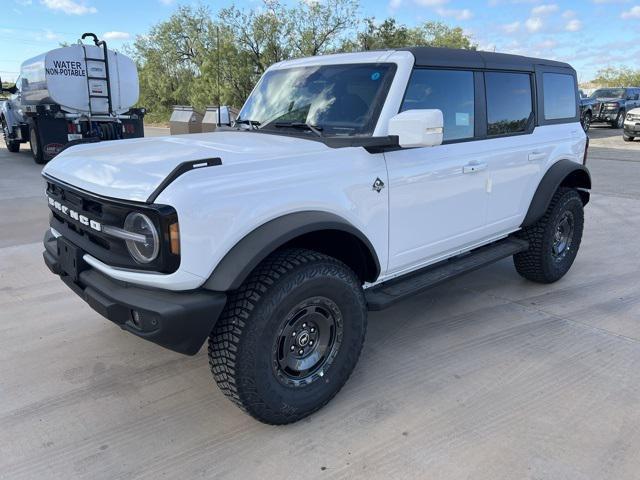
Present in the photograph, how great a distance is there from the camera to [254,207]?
2332 mm

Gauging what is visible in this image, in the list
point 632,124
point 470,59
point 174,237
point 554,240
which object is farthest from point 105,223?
point 632,124

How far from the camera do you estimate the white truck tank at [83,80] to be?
1106 centimetres

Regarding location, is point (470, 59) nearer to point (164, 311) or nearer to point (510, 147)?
point (510, 147)

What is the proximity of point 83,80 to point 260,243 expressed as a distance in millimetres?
11108

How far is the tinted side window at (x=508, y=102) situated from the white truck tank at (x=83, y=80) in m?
10.3

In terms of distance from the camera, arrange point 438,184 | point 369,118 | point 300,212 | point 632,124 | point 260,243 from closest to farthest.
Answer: point 260,243 → point 300,212 → point 369,118 → point 438,184 → point 632,124

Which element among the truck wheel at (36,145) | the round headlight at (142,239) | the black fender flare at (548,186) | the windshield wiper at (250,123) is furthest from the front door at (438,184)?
the truck wheel at (36,145)

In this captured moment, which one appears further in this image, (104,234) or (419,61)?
(419,61)

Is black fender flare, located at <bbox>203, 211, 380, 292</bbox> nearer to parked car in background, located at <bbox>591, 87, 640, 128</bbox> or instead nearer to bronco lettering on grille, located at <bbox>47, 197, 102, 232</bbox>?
bronco lettering on grille, located at <bbox>47, 197, 102, 232</bbox>

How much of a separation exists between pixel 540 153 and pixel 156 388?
343 cm

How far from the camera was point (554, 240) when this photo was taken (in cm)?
456

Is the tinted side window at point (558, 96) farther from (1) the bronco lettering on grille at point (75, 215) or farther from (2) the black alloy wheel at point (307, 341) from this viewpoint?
(1) the bronco lettering on grille at point (75, 215)

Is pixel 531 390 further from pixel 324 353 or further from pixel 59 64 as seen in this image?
pixel 59 64

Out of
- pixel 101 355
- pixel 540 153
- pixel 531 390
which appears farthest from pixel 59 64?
pixel 531 390
